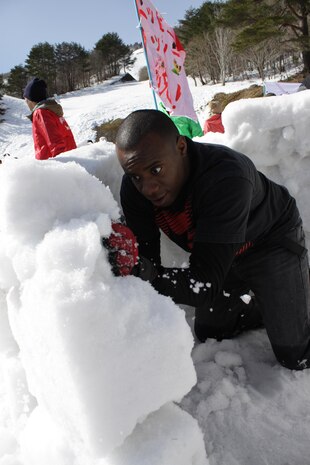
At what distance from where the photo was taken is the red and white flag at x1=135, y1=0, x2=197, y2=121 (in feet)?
13.9

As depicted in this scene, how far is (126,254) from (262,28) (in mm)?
18187

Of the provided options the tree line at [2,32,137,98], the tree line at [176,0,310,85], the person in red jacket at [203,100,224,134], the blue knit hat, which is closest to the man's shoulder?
the blue knit hat

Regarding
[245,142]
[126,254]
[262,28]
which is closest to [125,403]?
[126,254]

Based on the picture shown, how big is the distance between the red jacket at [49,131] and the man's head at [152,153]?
1.81 m

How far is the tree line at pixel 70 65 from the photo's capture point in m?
33.0

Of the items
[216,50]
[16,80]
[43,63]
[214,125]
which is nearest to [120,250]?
[214,125]

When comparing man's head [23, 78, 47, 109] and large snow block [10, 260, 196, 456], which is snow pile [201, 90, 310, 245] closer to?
large snow block [10, 260, 196, 456]

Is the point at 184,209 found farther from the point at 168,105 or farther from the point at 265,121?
the point at 168,105

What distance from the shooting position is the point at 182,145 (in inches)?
52.1

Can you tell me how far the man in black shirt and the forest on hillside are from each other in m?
17.3

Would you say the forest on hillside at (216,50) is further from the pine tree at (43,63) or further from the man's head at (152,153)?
the man's head at (152,153)

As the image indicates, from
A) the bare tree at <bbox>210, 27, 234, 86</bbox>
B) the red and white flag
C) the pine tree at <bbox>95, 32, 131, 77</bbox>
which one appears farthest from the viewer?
the pine tree at <bbox>95, 32, 131, 77</bbox>

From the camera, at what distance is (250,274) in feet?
5.63

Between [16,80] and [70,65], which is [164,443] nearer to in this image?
[16,80]
